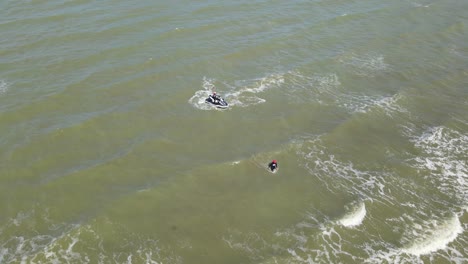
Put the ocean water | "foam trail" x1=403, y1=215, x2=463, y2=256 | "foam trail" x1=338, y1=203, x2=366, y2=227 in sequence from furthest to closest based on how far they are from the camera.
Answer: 1. "foam trail" x1=338, y1=203, x2=366, y2=227
2. the ocean water
3. "foam trail" x1=403, y1=215, x2=463, y2=256

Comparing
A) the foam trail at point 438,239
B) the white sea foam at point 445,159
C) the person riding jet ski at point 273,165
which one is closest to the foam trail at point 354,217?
the foam trail at point 438,239

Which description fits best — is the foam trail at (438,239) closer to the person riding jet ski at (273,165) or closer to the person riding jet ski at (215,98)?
the person riding jet ski at (273,165)

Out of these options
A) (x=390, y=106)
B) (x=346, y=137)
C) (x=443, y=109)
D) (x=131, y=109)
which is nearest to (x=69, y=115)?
(x=131, y=109)

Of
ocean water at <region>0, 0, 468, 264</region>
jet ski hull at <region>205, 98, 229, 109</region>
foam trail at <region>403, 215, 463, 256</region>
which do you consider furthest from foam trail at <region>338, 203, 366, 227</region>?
jet ski hull at <region>205, 98, 229, 109</region>

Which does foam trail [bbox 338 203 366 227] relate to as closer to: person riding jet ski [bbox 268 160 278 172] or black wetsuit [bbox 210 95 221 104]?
person riding jet ski [bbox 268 160 278 172]

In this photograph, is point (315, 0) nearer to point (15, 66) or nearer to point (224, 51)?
point (224, 51)

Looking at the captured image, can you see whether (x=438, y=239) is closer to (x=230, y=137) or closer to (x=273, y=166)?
(x=273, y=166)
